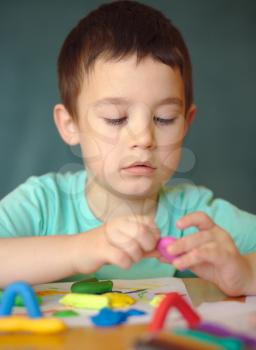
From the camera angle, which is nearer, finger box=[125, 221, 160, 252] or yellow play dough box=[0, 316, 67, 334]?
yellow play dough box=[0, 316, 67, 334]

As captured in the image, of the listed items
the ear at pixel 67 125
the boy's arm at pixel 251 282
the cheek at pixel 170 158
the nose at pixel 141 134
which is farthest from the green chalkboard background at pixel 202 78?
the boy's arm at pixel 251 282

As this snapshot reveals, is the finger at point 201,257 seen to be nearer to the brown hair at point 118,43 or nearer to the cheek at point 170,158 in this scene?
the cheek at point 170,158

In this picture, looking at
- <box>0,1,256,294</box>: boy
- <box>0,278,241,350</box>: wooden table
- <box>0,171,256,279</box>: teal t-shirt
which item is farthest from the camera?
<box>0,171,256,279</box>: teal t-shirt

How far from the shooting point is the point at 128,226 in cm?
63

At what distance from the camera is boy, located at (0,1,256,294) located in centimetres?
69

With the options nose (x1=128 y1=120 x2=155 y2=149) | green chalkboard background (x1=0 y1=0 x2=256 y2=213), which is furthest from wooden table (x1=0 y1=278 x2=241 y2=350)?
green chalkboard background (x1=0 y1=0 x2=256 y2=213)

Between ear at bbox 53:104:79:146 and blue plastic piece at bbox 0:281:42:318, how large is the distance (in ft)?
1.60

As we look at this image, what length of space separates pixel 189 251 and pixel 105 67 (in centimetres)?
39

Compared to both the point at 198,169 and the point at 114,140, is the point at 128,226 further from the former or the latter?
the point at 198,169

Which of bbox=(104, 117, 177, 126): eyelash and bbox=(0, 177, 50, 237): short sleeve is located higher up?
bbox=(104, 117, 177, 126): eyelash

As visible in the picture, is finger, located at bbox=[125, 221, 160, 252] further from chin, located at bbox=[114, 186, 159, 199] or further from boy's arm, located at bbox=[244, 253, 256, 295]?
chin, located at bbox=[114, 186, 159, 199]

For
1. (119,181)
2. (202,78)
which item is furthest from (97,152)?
(202,78)

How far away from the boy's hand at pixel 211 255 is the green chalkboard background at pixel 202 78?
2.05 ft

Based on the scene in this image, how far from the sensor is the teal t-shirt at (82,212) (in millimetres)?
961
